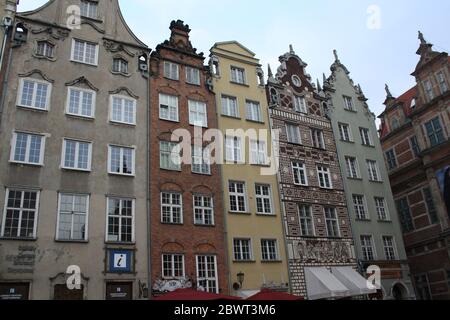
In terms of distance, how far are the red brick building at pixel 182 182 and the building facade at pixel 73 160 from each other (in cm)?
75

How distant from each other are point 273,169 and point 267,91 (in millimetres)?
6193

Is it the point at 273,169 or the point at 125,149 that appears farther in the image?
the point at 273,169

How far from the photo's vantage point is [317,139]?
29.9 meters

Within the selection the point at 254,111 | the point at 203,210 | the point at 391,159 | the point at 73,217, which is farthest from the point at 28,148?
the point at 391,159

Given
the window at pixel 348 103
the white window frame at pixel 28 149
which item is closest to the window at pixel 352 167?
the window at pixel 348 103

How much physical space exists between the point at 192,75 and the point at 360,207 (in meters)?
15.1

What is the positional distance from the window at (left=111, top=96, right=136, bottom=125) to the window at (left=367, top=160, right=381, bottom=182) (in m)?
18.5

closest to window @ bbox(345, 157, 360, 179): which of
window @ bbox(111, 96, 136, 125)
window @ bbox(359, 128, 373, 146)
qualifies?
window @ bbox(359, 128, 373, 146)

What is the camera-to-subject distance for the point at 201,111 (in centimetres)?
2539

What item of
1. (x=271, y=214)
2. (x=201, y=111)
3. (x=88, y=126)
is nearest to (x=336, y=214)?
(x=271, y=214)

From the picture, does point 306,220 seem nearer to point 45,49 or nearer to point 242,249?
point 242,249

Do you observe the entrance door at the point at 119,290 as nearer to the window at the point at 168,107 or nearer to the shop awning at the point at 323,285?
the window at the point at 168,107
